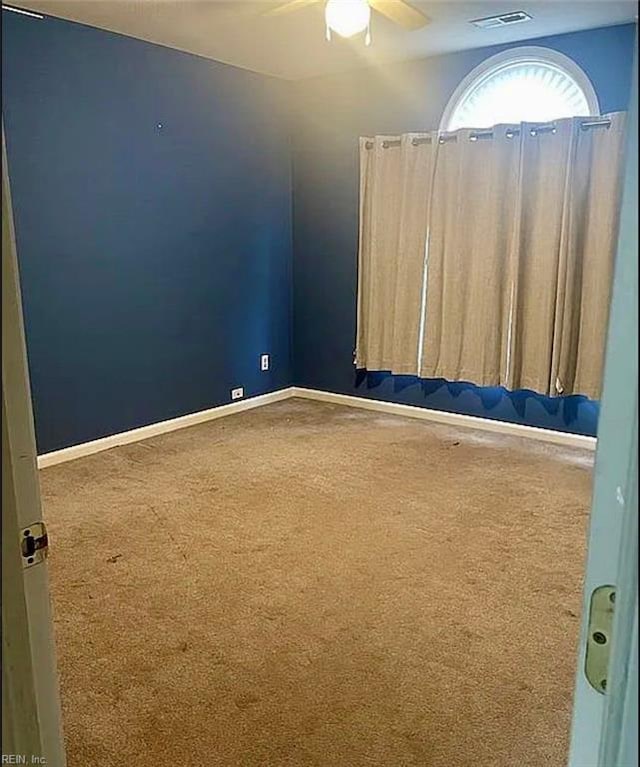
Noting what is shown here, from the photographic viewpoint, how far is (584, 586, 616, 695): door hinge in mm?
593

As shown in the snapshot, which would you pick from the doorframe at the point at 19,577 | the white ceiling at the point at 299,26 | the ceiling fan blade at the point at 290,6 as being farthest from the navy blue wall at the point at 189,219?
the doorframe at the point at 19,577

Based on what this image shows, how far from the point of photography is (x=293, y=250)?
204 inches

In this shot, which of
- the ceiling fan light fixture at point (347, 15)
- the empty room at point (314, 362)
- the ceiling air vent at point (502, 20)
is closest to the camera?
the empty room at point (314, 362)

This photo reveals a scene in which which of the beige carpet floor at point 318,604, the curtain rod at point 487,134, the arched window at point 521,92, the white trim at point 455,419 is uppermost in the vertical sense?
the arched window at point 521,92

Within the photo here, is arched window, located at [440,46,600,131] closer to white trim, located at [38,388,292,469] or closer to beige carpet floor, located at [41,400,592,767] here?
beige carpet floor, located at [41,400,592,767]

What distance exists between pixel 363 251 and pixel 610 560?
4273 mm

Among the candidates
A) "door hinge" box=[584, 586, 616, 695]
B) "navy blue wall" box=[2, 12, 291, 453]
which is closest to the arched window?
"navy blue wall" box=[2, 12, 291, 453]

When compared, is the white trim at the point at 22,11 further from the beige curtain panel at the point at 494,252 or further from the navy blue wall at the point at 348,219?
the beige curtain panel at the point at 494,252

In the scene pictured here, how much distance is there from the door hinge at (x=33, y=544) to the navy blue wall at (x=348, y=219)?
3.78 metres

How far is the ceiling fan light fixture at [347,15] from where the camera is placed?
2.69m

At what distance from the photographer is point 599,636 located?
0.61m

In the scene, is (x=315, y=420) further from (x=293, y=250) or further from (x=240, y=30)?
(x=240, y=30)

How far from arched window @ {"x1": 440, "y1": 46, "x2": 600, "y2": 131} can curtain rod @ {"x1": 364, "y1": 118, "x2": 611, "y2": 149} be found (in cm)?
12

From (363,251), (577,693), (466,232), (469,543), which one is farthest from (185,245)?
(577,693)
